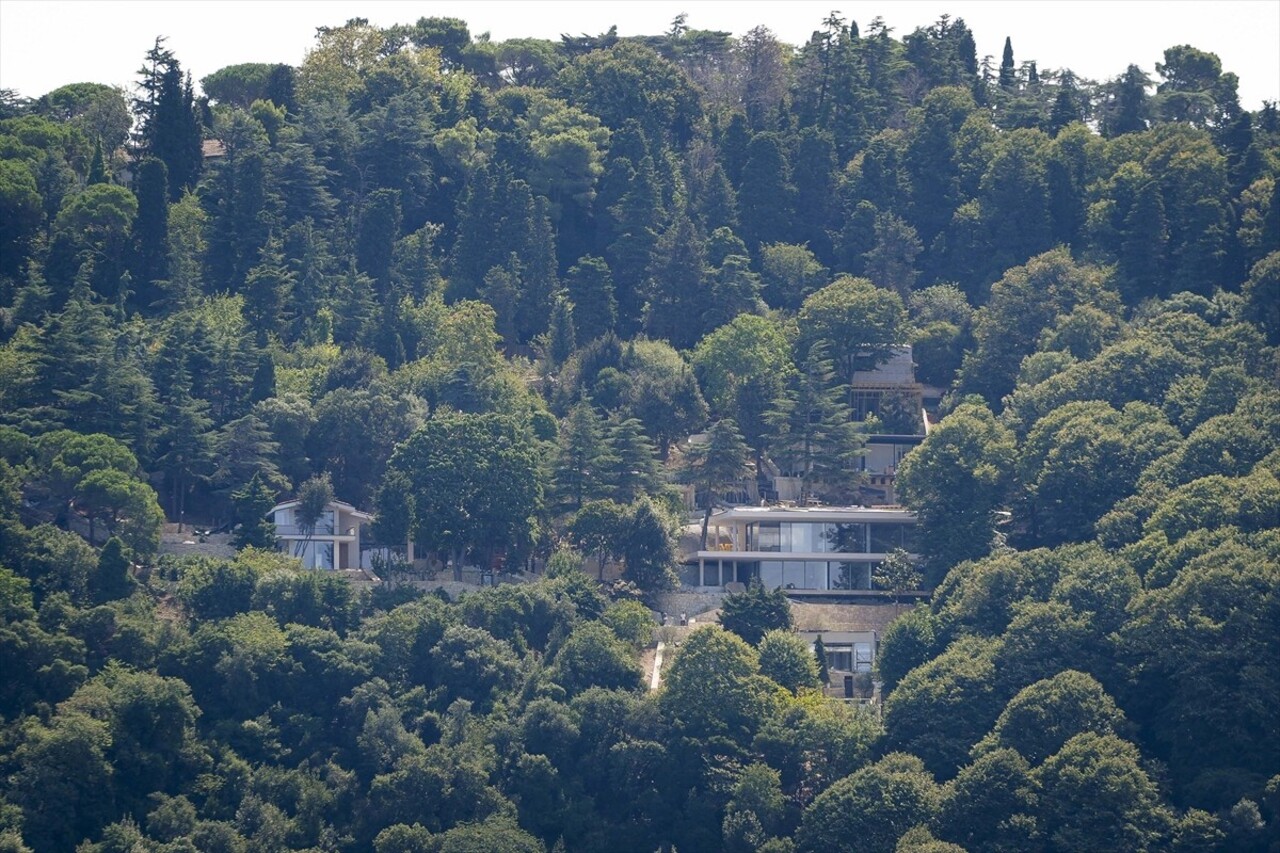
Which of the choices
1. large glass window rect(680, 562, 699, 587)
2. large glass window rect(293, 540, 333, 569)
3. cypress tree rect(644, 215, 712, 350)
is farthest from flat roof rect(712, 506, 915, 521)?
cypress tree rect(644, 215, 712, 350)

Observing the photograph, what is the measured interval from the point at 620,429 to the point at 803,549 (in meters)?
5.96

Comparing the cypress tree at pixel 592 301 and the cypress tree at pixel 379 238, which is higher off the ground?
the cypress tree at pixel 379 238

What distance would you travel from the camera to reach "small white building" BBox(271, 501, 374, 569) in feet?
251

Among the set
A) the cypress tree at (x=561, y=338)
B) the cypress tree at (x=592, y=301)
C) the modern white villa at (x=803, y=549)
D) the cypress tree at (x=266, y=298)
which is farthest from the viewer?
the cypress tree at (x=592, y=301)

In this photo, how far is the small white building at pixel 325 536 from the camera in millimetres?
76562

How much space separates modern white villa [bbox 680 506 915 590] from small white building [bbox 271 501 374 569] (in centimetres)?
Result: 895

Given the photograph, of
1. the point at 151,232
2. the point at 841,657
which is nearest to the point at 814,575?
the point at 841,657

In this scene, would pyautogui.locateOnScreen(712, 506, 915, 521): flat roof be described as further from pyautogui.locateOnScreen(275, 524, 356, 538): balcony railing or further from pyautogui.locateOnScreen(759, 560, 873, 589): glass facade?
pyautogui.locateOnScreen(275, 524, 356, 538): balcony railing

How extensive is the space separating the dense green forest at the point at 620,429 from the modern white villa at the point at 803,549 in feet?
6.68

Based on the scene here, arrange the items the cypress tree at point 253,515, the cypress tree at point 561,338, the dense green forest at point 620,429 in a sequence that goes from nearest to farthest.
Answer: the dense green forest at point 620,429
the cypress tree at point 253,515
the cypress tree at point 561,338

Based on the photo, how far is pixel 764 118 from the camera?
101 metres

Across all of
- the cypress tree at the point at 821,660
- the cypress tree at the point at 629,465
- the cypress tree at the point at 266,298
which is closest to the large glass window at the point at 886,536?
the cypress tree at the point at 821,660

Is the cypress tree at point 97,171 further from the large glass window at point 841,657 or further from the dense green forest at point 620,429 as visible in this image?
the large glass window at point 841,657

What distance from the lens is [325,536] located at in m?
76.9
